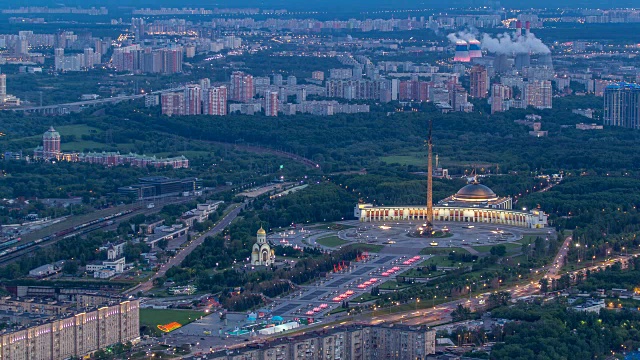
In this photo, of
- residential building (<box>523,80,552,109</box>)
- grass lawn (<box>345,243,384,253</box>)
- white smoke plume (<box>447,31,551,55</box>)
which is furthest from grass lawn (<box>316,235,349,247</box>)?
white smoke plume (<box>447,31,551,55</box>)

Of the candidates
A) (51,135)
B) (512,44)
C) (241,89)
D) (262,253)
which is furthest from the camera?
(512,44)

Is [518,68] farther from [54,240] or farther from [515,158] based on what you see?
[54,240]

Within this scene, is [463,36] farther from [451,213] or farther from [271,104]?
[451,213]

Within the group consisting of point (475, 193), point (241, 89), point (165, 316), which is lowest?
point (165, 316)

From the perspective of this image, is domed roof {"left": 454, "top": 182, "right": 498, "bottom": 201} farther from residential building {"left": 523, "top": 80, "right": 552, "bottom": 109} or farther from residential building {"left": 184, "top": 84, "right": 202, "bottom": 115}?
residential building {"left": 523, "top": 80, "right": 552, "bottom": 109}

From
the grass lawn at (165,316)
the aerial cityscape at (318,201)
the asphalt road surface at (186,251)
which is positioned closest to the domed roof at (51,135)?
the aerial cityscape at (318,201)

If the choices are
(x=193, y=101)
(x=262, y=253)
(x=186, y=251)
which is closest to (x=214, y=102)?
(x=193, y=101)

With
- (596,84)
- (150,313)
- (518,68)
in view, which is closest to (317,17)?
(518,68)
